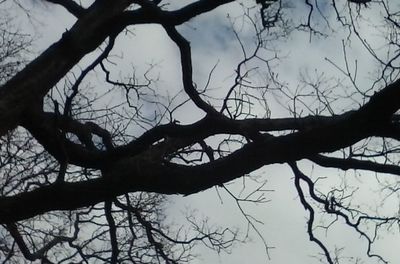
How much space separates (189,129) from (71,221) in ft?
9.70

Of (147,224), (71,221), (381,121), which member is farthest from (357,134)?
(71,221)

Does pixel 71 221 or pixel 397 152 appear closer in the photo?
pixel 397 152

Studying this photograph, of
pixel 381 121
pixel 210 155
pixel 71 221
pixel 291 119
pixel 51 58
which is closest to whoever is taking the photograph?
pixel 381 121

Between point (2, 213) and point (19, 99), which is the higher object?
point (19, 99)

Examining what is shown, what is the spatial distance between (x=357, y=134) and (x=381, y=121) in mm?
192

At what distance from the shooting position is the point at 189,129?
5.38m

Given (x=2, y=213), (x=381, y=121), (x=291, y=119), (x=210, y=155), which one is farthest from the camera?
(x=210, y=155)

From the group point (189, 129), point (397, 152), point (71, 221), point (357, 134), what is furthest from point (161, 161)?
point (71, 221)

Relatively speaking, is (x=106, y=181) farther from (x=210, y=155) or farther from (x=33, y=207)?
(x=210, y=155)

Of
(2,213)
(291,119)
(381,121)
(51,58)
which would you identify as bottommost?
(381,121)

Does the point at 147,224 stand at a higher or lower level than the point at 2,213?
higher

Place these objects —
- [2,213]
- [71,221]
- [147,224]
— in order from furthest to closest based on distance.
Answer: [71,221] < [147,224] < [2,213]

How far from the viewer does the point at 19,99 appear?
4.47m

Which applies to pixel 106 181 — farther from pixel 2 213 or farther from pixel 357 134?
pixel 357 134
